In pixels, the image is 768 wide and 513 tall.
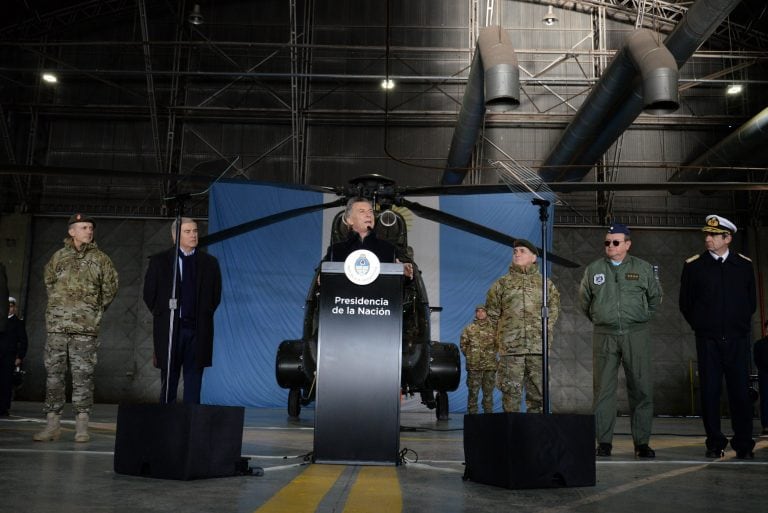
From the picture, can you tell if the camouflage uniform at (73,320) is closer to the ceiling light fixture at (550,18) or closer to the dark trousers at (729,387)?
the dark trousers at (729,387)

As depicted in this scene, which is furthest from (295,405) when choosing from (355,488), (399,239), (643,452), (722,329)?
(355,488)

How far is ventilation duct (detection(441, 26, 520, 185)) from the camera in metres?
9.30

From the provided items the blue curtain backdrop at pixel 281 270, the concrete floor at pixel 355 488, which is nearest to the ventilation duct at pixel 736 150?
the blue curtain backdrop at pixel 281 270

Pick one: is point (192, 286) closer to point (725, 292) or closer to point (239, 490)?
point (239, 490)

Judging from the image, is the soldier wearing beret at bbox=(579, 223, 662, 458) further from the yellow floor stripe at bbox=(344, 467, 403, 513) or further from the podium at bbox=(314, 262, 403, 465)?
the yellow floor stripe at bbox=(344, 467, 403, 513)

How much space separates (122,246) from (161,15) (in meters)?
5.72

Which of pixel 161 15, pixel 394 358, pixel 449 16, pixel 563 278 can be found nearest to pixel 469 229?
pixel 394 358

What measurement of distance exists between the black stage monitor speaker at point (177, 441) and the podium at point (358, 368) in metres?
0.68

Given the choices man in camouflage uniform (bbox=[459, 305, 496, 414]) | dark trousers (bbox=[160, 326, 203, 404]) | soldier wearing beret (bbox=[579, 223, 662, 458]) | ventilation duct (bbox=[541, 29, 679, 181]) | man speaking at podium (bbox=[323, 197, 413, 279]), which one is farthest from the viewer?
man in camouflage uniform (bbox=[459, 305, 496, 414])

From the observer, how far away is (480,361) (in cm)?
943

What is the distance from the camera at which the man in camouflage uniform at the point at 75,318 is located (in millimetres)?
5715

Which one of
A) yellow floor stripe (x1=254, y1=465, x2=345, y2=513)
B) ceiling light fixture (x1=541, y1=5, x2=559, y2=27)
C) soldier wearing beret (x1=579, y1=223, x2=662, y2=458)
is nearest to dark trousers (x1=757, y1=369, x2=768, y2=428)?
soldier wearing beret (x1=579, y1=223, x2=662, y2=458)

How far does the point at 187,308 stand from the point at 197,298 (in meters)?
0.11

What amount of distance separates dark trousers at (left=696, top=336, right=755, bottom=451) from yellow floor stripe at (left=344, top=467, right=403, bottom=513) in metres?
2.66
